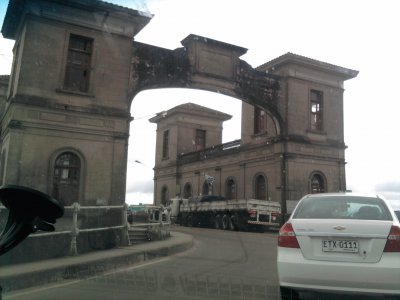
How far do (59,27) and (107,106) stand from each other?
3.76m

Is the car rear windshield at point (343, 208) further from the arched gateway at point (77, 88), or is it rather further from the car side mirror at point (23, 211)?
the arched gateway at point (77, 88)

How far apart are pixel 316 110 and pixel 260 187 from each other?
242 inches

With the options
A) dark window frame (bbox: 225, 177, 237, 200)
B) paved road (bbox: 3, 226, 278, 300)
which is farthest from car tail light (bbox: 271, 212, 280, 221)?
paved road (bbox: 3, 226, 278, 300)

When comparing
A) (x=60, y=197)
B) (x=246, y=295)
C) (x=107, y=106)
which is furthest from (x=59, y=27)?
(x=246, y=295)

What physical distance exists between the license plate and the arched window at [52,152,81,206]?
14.2 meters

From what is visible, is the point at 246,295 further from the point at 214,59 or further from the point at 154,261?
the point at 214,59

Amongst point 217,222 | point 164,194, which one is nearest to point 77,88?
point 217,222

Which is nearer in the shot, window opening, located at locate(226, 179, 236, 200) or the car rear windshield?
the car rear windshield

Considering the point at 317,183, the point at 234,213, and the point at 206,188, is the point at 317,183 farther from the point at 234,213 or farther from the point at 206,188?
the point at 206,188

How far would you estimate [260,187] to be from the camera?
30.1m

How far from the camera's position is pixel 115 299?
6723 mm

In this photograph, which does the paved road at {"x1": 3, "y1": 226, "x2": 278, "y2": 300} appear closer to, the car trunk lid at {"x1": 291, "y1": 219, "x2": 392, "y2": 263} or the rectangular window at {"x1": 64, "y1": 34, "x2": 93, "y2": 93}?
the car trunk lid at {"x1": 291, "y1": 219, "x2": 392, "y2": 263}

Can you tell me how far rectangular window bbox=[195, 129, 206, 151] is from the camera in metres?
42.5

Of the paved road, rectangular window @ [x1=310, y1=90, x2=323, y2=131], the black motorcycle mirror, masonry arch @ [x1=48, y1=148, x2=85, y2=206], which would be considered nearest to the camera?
the black motorcycle mirror
